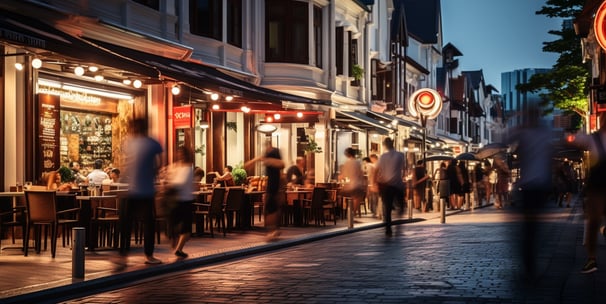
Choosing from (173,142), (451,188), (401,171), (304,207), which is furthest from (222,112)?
(401,171)

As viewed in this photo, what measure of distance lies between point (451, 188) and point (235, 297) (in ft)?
78.5

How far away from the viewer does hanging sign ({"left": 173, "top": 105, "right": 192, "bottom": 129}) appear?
23.4m

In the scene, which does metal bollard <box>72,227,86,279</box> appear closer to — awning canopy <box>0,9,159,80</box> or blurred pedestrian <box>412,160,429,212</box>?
awning canopy <box>0,9,159,80</box>

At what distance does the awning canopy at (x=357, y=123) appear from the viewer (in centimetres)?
3274

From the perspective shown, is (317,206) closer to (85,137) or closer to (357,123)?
(85,137)

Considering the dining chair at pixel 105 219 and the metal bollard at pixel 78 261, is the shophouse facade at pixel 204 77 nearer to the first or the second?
the dining chair at pixel 105 219

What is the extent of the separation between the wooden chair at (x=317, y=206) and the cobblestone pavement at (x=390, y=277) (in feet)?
15.1

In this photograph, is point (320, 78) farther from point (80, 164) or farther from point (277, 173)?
point (277, 173)

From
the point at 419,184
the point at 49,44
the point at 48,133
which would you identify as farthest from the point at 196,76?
the point at 419,184

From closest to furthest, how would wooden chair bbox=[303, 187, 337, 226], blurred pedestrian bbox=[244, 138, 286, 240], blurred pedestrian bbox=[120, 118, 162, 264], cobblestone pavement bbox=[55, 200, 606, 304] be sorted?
cobblestone pavement bbox=[55, 200, 606, 304]
blurred pedestrian bbox=[120, 118, 162, 264]
blurred pedestrian bbox=[244, 138, 286, 240]
wooden chair bbox=[303, 187, 337, 226]

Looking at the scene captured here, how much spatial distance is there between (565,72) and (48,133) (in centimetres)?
3084

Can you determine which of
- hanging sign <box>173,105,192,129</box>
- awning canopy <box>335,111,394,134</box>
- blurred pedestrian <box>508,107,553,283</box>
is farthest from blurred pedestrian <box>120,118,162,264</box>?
awning canopy <box>335,111,394,134</box>

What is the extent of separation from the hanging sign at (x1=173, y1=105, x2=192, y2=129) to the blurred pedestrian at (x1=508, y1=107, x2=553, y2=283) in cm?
1353

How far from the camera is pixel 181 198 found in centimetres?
1377
